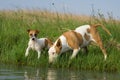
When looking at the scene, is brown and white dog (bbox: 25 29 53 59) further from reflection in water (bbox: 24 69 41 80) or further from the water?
reflection in water (bbox: 24 69 41 80)

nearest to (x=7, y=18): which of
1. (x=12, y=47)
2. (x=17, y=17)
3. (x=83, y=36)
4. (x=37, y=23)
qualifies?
(x=17, y=17)

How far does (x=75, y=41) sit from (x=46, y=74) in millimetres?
3260

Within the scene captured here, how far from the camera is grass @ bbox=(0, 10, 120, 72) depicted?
1709cm

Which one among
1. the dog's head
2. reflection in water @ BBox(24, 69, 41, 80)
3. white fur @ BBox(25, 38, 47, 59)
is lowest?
reflection in water @ BBox(24, 69, 41, 80)

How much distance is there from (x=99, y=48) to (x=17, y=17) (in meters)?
5.79

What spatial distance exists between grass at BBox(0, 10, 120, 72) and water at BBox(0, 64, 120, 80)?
833 mm

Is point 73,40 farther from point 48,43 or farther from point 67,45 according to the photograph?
point 48,43

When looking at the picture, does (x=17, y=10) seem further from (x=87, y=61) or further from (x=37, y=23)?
(x=87, y=61)

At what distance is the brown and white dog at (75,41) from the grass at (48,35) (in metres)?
0.24

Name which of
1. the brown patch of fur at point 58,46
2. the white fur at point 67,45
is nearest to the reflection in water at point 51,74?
the white fur at point 67,45

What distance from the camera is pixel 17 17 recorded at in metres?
23.2

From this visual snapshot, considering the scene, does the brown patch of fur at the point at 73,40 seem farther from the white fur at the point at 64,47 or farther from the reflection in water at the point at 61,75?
the reflection in water at the point at 61,75

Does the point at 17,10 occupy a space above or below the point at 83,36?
above

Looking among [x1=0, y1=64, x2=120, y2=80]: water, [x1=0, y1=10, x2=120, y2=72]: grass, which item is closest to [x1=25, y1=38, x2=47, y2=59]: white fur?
[x1=0, y1=10, x2=120, y2=72]: grass
